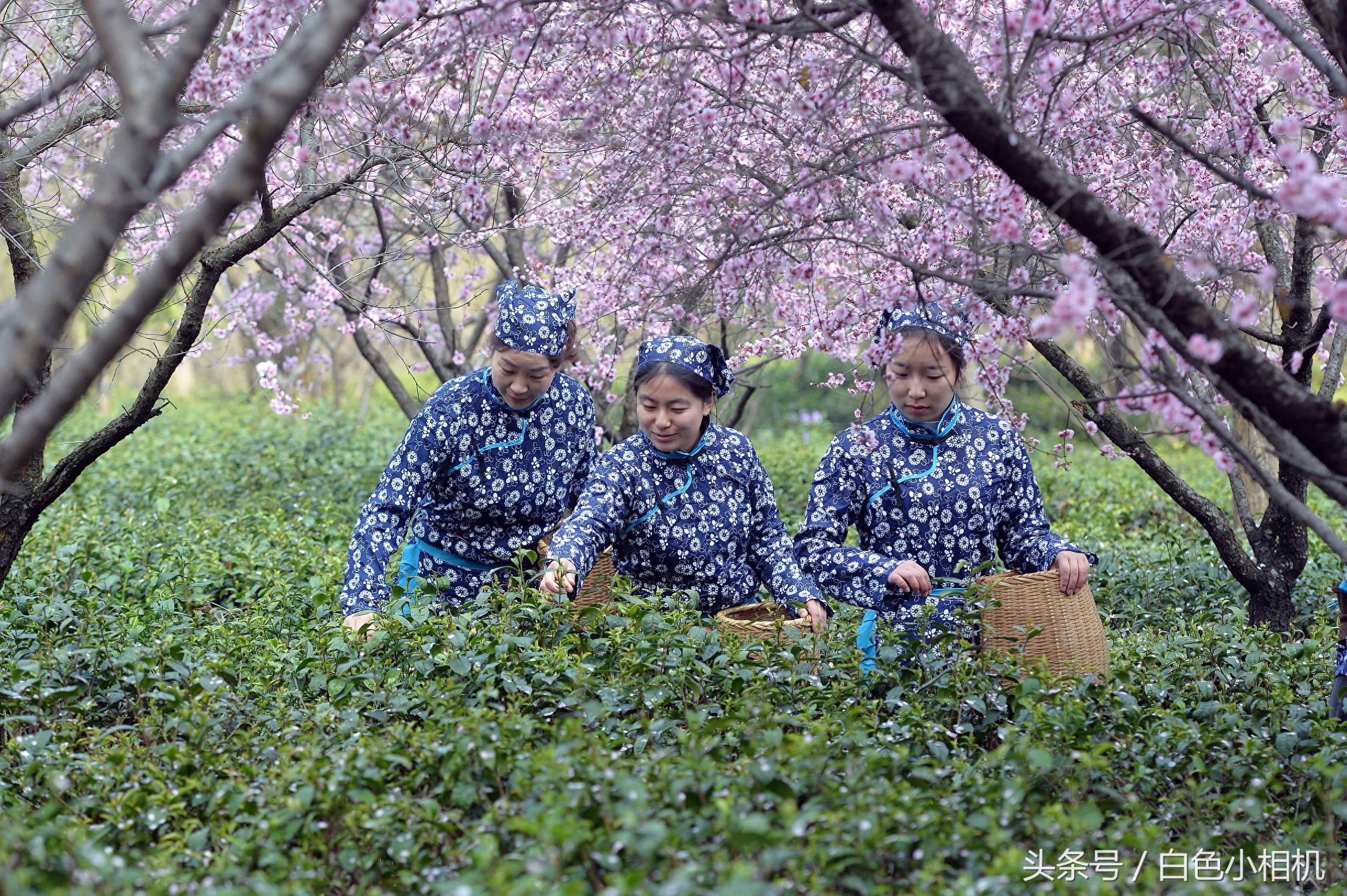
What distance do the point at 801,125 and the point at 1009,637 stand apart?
159 centimetres

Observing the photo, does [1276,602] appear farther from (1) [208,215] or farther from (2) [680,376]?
(1) [208,215]

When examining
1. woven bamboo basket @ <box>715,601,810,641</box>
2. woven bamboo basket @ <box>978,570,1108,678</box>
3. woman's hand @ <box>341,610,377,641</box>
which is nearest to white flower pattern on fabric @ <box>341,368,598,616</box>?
woman's hand @ <box>341,610,377,641</box>

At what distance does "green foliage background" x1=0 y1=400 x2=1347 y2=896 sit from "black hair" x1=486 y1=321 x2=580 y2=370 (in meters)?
0.72

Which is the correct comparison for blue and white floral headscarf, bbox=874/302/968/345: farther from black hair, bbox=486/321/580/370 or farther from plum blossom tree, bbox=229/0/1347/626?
black hair, bbox=486/321/580/370

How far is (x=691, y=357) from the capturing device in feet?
12.2

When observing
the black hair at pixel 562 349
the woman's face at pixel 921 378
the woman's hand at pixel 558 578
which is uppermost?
the black hair at pixel 562 349

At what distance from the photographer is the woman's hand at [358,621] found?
3.35 meters

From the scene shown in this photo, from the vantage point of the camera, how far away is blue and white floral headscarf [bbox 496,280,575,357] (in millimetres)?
3730

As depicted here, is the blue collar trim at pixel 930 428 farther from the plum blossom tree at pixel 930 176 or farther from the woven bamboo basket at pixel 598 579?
the woven bamboo basket at pixel 598 579

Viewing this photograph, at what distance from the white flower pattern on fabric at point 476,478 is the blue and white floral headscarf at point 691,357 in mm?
394

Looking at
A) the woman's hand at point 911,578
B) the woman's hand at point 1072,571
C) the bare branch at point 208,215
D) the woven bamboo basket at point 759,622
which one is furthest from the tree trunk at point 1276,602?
the bare branch at point 208,215

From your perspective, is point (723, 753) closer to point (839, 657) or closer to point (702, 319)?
point (839, 657)

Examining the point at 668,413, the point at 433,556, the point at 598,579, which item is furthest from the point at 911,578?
the point at 433,556

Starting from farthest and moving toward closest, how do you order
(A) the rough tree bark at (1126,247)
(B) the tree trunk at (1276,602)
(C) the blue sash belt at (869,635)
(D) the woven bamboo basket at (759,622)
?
(B) the tree trunk at (1276,602) → (C) the blue sash belt at (869,635) → (D) the woven bamboo basket at (759,622) → (A) the rough tree bark at (1126,247)
